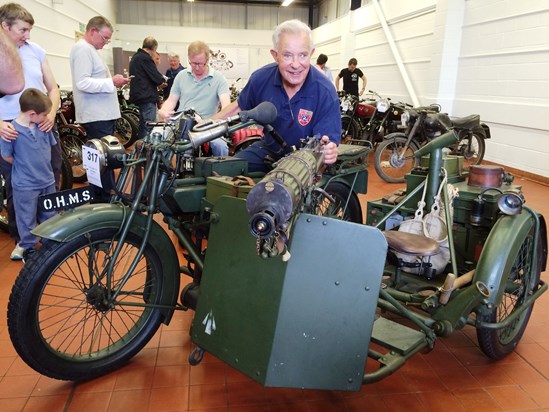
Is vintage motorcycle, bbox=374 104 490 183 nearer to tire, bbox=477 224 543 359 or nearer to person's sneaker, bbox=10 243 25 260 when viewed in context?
tire, bbox=477 224 543 359

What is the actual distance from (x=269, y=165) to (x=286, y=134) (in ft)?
0.72

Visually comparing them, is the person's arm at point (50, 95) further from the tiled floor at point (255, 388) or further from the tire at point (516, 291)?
the tire at point (516, 291)

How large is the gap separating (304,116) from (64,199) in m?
1.21

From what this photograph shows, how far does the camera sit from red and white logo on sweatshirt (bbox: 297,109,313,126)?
2418 mm

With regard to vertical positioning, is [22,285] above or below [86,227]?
below

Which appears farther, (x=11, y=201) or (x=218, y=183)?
(x=11, y=201)

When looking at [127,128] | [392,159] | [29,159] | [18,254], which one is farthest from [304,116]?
[127,128]

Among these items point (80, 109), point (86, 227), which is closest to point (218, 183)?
point (86, 227)


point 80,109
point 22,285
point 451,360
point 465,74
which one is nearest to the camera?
point 22,285

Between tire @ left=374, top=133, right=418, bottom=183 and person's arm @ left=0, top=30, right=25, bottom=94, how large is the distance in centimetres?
486

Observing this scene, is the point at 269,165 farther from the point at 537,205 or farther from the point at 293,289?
the point at 537,205

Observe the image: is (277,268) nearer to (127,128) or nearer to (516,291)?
(516,291)

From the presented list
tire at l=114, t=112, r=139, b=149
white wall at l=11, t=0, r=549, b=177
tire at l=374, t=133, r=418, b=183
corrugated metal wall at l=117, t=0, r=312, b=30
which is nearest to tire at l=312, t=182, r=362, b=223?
tire at l=374, t=133, r=418, b=183

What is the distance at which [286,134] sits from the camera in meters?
2.48
